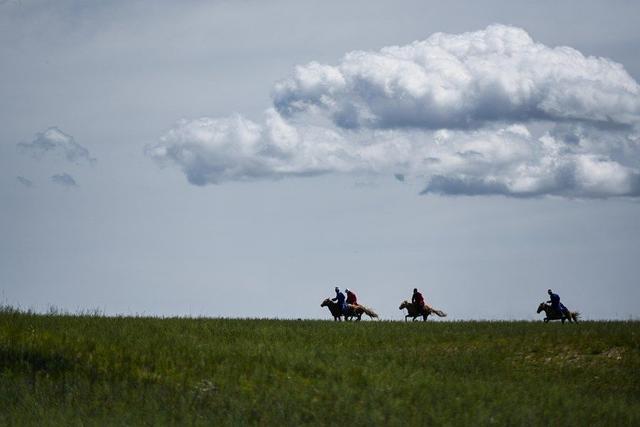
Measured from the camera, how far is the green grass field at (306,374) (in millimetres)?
16766

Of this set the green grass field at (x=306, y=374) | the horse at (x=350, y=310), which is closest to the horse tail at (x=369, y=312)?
the horse at (x=350, y=310)

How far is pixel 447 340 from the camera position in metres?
29.0

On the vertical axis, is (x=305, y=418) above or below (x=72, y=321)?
below

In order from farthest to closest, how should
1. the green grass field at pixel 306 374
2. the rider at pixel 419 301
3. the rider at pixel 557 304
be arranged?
the rider at pixel 419 301, the rider at pixel 557 304, the green grass field at pixel 306 374

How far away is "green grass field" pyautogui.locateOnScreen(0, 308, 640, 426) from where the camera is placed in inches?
660

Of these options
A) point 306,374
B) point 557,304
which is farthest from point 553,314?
point 306,374

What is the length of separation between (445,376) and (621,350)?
7735mm

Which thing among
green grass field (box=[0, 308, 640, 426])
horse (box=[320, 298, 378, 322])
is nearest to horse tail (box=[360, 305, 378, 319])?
horse (box=[320, 298, 378, 322])

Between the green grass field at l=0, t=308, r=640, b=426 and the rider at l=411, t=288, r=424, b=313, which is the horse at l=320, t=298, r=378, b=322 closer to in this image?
the rider at l=411, t=288, r=424, b=313

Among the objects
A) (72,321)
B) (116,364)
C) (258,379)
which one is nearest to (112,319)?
(72,321)

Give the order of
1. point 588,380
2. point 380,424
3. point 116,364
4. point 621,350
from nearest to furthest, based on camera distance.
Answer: point 380,424 < point 116,364 < point 588,380 < point 621,350

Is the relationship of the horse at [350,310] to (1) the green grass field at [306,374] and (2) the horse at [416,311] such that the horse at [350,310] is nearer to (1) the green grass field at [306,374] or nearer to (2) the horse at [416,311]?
(2) the horse at [416,311]

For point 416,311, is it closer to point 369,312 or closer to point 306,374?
point 369,312

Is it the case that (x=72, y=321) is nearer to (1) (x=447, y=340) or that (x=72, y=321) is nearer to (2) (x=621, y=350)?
(1) (x=447, y=340)
